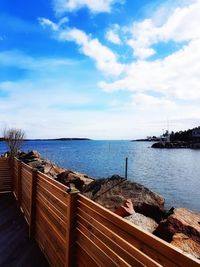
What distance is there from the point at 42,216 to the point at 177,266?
385cm

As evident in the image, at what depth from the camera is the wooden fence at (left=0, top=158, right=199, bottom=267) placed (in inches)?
77.8

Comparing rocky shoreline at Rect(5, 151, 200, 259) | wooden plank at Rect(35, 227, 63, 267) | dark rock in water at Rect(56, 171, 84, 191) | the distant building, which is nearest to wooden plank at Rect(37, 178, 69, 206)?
wooden plank at Rect(35, 227, 63, 267)

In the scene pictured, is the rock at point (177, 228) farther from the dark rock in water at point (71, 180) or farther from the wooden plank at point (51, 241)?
the dark rock in water at point (71, 180)

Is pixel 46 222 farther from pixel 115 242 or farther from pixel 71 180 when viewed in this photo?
pixel 71 180

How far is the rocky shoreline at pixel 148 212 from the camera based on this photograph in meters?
4.75

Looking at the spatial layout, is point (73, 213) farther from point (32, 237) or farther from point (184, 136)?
point (184, 136)

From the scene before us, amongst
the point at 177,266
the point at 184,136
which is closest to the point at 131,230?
the point at 177,266

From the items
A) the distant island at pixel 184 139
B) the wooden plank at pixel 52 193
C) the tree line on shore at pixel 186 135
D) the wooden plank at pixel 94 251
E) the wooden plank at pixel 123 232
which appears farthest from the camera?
the tree line on shore at pixel 186 135

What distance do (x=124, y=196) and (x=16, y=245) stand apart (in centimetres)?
357

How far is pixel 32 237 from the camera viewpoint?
19.3 feet

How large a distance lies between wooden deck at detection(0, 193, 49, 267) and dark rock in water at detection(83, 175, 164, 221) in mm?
2158

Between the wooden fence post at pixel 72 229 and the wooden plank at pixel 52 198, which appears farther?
the wooden plank at pixel 52 198

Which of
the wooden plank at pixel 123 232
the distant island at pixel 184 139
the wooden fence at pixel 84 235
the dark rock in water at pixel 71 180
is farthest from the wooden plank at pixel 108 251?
the distant island at pixel 184 139

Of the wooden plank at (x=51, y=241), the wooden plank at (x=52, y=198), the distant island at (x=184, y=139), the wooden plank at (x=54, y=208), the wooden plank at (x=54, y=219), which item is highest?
the distant island at (x=184, y=139)
